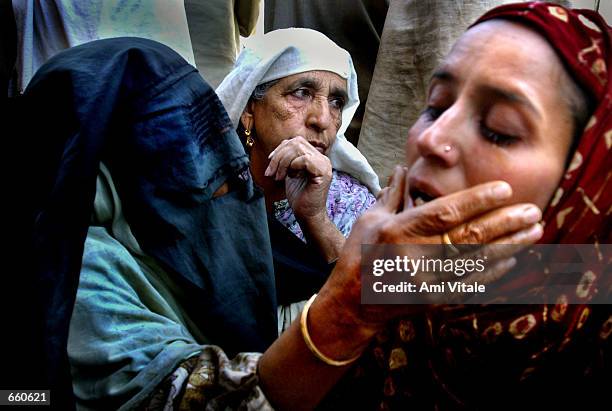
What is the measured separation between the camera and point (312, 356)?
1.21 metres

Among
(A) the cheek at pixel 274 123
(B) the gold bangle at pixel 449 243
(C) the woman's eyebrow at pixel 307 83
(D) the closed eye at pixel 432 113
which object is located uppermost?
(D) the closed eye at pixel 432 113

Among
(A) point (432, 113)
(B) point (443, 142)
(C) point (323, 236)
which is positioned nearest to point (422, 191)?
(B) point (443, 142)

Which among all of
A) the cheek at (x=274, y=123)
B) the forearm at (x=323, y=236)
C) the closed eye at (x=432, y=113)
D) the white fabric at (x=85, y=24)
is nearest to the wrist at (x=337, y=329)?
the closed eye at (x=432, y=113)

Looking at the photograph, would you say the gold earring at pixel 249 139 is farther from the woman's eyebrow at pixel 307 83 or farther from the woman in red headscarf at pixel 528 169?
the woman in red headscarf at pixel 528 169

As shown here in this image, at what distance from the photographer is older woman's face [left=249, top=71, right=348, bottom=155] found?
2.92 m

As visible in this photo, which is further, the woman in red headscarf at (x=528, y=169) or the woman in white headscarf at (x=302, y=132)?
the woman in white headscarf at (x=302, y=132)

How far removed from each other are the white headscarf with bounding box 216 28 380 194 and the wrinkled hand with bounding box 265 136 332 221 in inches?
18.7

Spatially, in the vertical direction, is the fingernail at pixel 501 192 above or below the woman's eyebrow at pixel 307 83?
above

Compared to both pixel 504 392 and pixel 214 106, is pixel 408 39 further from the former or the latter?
pixel 504 392

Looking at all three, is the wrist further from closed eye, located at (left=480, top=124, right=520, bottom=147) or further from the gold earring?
the gold earring

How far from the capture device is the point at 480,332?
3.98ft

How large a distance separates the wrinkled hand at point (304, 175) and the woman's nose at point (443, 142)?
4.56ft

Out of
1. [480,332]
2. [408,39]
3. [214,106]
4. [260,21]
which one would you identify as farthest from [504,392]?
[260,21]

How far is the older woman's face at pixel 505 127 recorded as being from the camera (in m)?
1.13
